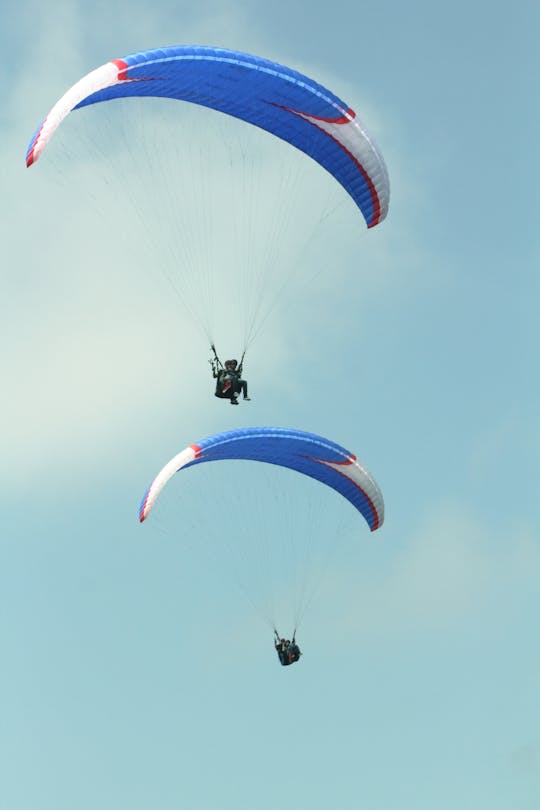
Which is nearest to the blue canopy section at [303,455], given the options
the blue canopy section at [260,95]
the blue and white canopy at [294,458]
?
the blue and white canopy at [294,458]

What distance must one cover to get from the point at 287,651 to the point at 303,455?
5.60 meters

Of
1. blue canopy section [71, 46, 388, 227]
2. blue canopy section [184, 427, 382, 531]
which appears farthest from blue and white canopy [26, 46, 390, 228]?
blue canopy section [184, 427, 382, 531]

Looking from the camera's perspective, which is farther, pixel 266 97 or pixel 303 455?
pixel 303 455

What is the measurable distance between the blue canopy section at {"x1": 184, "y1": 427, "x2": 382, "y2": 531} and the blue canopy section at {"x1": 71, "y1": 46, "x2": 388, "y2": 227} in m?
6.22

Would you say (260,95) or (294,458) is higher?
(260,95)

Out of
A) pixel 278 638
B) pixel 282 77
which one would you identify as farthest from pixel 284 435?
pixel 282 77

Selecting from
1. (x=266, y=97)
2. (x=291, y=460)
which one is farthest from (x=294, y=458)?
(x=266, y=97)

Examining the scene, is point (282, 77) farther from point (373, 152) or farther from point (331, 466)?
point (331, 466)

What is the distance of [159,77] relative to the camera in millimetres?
35906

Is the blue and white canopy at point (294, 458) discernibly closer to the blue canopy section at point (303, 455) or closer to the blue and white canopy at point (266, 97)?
the blue canopy section at point (303, 455)

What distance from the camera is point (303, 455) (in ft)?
141

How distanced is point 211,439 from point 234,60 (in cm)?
977

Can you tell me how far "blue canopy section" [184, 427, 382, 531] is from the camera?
40.9 m

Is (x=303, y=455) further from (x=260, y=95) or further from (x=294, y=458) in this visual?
(x=260, y=95)
